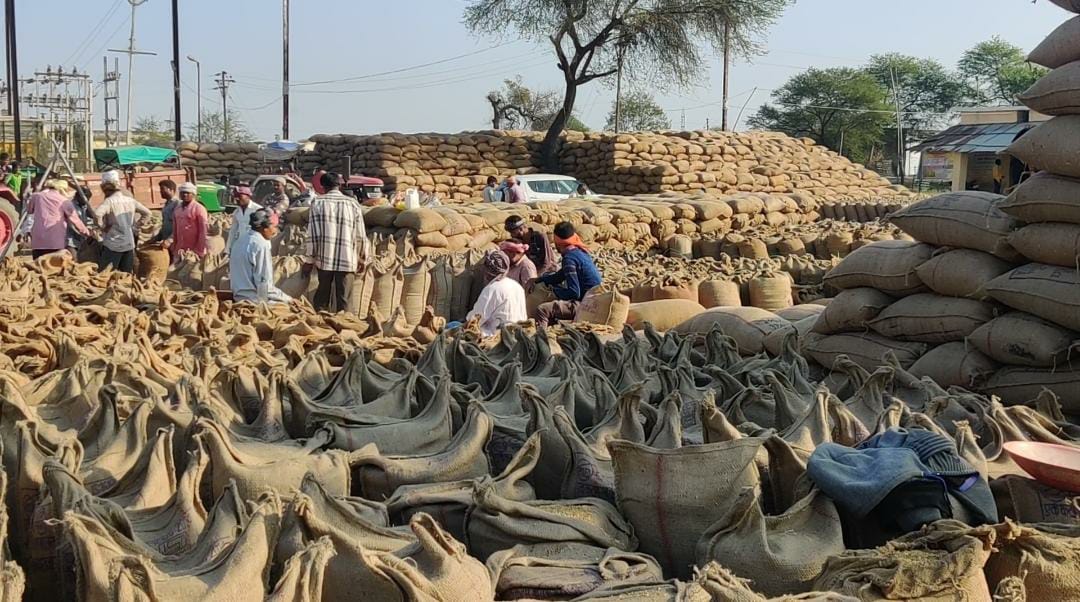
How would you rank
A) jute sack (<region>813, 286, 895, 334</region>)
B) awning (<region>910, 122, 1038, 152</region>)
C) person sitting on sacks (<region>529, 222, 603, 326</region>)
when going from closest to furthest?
jute sack (<region>813, 286, 895, 334</region>)
person sitting on sacks (<region>529, 222, 603, 326</region>)
awning (<region>910, 122, 1038, 152</region>)

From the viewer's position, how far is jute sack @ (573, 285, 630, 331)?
670 centimetres

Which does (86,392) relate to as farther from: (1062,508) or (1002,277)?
(1002,277)

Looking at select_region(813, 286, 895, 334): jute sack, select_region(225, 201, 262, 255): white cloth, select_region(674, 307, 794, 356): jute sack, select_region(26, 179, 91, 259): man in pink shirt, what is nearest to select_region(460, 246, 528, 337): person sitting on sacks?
select_region(674, 307, 794, 356): jute sack

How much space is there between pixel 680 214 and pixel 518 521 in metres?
12.1

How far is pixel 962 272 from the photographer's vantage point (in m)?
4.48

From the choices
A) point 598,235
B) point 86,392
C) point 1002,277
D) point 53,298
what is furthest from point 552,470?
point 598,235

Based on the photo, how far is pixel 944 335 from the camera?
4.56 m

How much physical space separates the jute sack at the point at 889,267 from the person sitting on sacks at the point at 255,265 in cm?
360

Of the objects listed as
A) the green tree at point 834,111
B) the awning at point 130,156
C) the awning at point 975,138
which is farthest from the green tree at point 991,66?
the awning at point 130,156

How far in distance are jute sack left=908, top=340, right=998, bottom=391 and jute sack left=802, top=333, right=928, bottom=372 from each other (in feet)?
0.37

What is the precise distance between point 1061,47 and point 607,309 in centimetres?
315

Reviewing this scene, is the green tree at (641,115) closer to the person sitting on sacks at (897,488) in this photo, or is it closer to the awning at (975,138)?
the awning at (975,138)

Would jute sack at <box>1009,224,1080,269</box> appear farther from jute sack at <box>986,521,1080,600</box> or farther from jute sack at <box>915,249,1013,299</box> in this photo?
jute sack at <box>986,521,1080,600</box>

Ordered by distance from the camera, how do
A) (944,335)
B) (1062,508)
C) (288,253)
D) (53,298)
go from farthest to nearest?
1. (288,253)
2. (53,298)
3. (944,335)
4. (1062,508)
